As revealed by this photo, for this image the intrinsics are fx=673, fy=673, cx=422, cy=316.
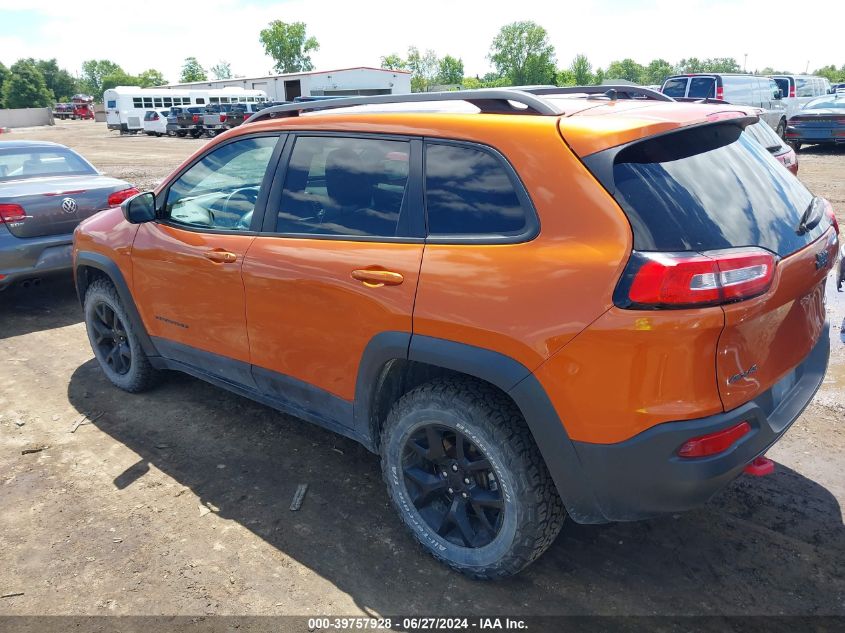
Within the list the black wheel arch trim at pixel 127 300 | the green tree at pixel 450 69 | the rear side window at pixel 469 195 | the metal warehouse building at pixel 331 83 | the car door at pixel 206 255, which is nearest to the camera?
the rear side window at pixel 469 195

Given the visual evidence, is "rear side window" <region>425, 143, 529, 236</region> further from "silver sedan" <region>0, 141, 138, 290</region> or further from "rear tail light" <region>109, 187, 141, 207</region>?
"rear tail light" <region>109, 187, 141, 207</region>

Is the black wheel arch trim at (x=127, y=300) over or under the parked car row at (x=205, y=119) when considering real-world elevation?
under

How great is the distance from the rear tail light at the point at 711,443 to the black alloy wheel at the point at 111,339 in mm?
3658

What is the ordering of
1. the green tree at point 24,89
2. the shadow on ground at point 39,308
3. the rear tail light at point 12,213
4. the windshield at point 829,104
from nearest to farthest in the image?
the rear tail light at point 12,213 < the shadow on ground at point 39,308 < the windshield at point 829,104 < the green tree at point 24,89

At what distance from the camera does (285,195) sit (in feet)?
10.8

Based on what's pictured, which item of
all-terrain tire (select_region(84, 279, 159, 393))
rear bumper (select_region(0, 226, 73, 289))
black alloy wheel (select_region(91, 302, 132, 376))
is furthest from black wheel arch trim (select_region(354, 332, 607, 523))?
rear bumper (select_region(0, 226, 73, 289))

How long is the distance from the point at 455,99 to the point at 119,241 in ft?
8.16

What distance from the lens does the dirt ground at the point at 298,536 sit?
268 cm

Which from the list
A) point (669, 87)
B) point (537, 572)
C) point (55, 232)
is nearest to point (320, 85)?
point (669, 87)

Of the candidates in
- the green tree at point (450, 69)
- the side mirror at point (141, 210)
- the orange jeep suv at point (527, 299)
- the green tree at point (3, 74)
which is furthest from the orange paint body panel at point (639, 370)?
the green tree at point (450, 69)

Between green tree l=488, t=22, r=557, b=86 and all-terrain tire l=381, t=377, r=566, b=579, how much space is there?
406 feet

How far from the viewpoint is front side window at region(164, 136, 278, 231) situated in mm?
3502

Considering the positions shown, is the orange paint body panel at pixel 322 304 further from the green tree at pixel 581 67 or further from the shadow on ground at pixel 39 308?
the green tree at pixel 581 67

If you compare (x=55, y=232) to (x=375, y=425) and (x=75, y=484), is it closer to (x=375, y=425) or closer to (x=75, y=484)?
(x=75, y=484)
